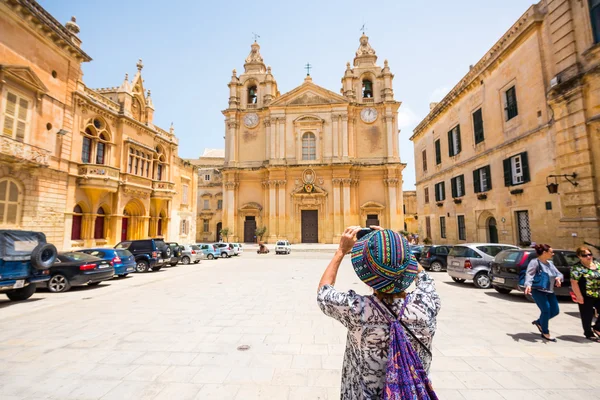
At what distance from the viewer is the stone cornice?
42.5 feet

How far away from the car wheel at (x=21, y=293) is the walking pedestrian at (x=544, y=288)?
1214cm

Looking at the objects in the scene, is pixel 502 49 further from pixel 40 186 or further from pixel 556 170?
pixel 40 186

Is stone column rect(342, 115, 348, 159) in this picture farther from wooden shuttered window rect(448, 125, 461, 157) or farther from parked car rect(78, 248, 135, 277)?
parked car rect(78, 248, 135, 277)

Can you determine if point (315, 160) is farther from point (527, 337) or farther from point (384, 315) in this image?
point (384, 315)

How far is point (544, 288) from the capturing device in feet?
16.5

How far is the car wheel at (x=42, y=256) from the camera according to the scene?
7818mm

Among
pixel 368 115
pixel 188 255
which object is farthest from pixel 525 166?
pixel 368 115

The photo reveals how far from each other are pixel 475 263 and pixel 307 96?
29878 millimetres

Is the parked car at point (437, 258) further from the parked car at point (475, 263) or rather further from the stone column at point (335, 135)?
the stone column at point (335, 135)

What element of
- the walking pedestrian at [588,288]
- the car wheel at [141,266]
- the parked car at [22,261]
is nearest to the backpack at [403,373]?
the walking pedestrian at [588,288]

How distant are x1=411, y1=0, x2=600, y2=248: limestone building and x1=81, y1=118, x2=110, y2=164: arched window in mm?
23372

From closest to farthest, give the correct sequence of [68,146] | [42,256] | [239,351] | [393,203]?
[239,351]
[42,256]
[68,146]
[393,203]

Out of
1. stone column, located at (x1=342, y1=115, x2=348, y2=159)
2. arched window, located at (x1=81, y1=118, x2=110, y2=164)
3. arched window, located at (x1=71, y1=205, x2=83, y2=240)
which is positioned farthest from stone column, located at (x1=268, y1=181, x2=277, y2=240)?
arched window, located at (x1=71, y1=205, x2=83, y2=240)

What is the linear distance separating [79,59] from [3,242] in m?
13.8
